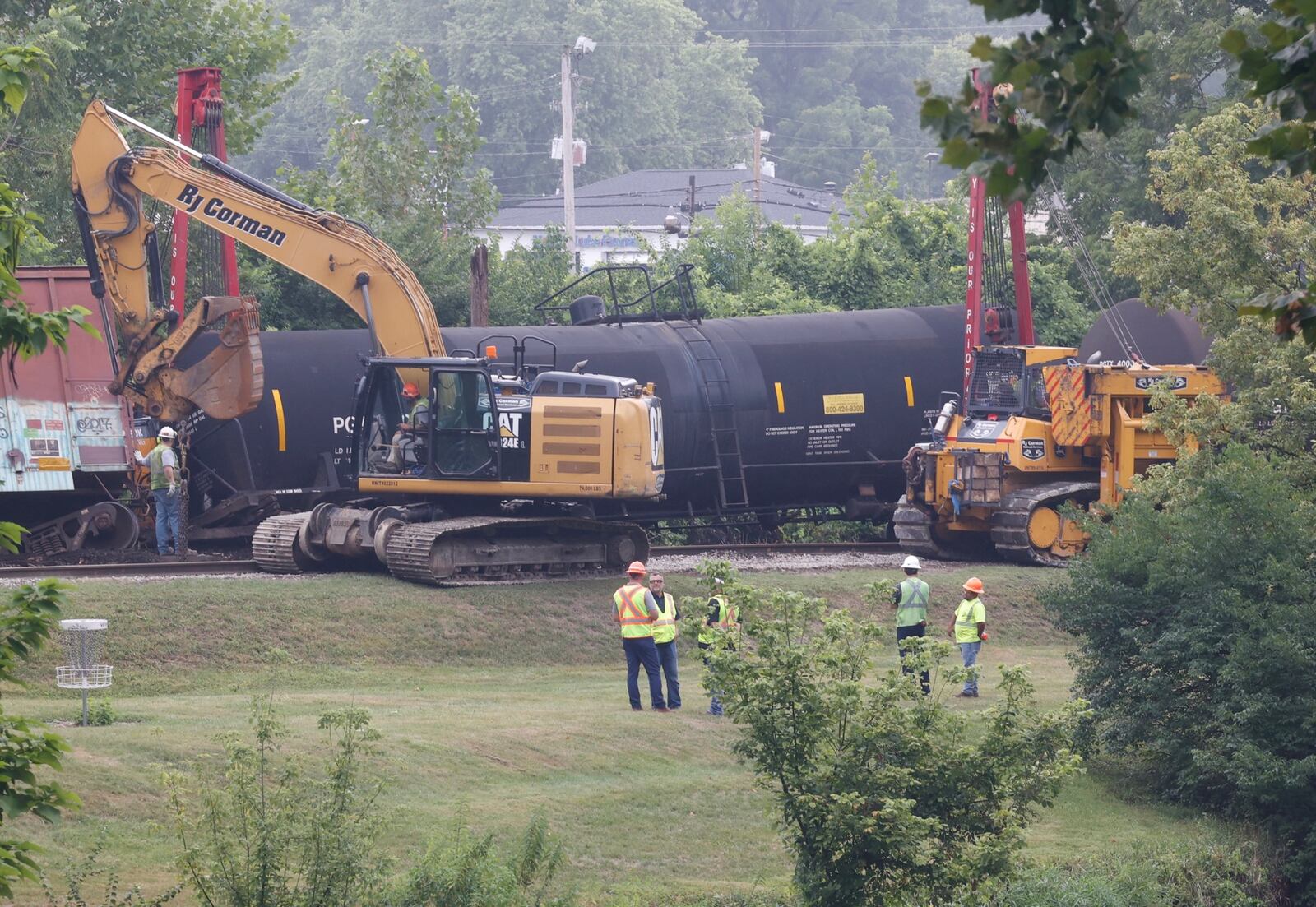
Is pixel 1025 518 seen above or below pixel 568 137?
below

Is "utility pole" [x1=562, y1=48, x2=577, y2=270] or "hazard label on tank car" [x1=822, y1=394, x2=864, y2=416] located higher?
"utility pole" [x1=562, y1=48, x2=577, y2=270]

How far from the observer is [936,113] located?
5.34 meters

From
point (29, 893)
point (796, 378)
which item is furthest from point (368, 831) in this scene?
point (796, 378)

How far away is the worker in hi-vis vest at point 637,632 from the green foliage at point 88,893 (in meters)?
6.09

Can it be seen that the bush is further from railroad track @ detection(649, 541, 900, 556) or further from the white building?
the white building

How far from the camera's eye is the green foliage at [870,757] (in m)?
10.2

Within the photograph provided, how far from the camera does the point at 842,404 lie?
25.9 meters

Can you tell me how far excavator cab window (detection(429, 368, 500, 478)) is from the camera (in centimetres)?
2078

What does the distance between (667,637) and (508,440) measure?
5.51 metres

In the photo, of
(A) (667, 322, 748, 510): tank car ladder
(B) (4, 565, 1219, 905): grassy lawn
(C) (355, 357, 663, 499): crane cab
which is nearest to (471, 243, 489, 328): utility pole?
(A) (667, 322, 748, 510): tank car ladder

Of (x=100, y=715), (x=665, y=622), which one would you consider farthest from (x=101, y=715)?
(x=665, y=622)

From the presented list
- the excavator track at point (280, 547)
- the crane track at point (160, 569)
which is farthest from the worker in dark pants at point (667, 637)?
the excavator track at point (280, 547)

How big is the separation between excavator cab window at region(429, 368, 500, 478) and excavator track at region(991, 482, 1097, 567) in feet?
25.2

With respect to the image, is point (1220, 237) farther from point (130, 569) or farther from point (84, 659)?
point (130, 569)
